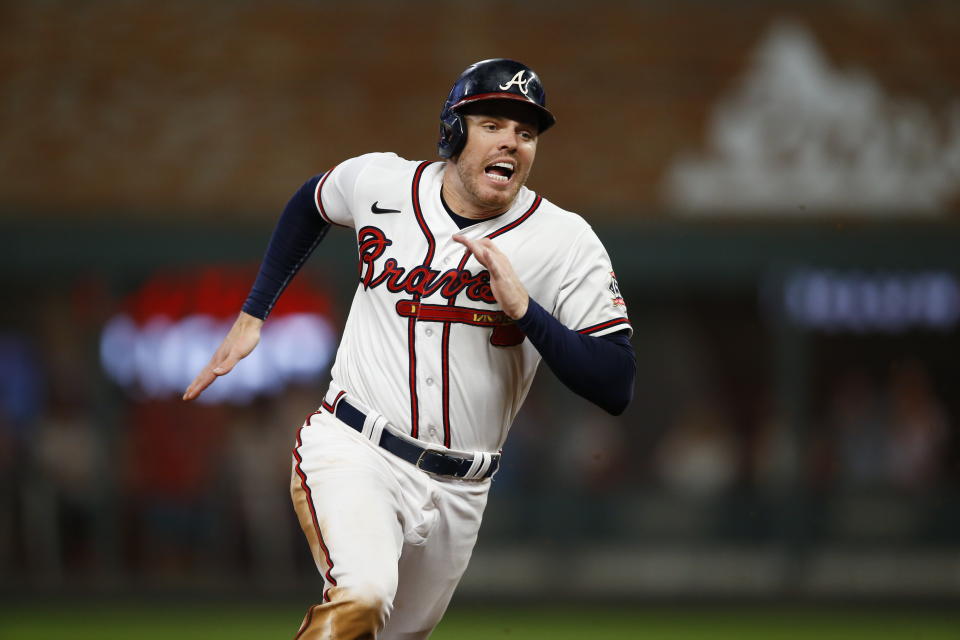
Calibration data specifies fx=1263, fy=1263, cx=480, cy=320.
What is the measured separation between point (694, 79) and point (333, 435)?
704 cm

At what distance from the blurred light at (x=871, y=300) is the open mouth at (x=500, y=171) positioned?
6950 millimetres

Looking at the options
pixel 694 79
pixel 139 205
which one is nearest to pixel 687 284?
pixel 694 79

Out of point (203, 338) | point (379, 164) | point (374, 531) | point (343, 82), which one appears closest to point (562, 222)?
point (379, 164)

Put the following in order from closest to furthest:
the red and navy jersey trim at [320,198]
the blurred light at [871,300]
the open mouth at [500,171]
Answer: the open mouth at [500,171]
the red and navy jersey trim at [320,198]
the blurred light at [871,300]

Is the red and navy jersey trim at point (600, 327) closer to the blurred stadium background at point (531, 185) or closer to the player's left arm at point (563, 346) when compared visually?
the player's left arm at point (563, 346)

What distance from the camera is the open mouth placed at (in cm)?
332

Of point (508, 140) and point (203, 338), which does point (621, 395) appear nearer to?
point (508, 140)

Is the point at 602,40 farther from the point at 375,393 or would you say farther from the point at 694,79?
the point at 375,393

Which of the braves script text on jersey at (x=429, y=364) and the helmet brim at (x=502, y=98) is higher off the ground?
the helmet brim at (x=502, y=98)

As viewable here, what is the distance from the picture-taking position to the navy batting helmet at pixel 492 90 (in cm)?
327

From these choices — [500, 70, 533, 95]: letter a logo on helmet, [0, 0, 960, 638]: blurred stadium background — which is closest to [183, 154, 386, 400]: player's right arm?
[500, 70, 533, 95]: letter a logo on helmet

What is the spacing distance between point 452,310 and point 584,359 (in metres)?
0.41

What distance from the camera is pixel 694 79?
32.0 feet

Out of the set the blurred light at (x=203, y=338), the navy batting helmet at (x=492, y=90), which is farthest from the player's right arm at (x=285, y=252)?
the blurred light at (x=203, y=338)
